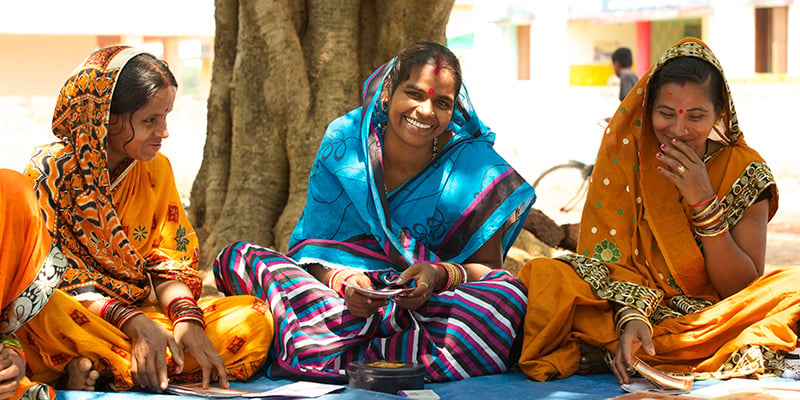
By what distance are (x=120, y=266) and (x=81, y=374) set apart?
1.48ft

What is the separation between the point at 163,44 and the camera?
963 inches

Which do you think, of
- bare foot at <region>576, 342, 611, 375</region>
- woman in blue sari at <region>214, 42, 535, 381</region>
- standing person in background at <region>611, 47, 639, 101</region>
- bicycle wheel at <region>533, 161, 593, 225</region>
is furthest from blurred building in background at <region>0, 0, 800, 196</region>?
bare foot at <region>576, 342, 611, 375</region>

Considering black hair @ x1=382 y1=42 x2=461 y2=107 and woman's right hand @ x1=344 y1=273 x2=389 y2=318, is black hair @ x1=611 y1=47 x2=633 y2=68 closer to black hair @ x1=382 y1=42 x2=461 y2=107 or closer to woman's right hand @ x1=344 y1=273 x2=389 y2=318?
black hair @ x1=382 y1=42 x2=461 y2=107

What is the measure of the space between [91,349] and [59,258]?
38 cm

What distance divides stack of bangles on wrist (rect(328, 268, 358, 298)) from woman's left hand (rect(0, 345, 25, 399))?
1251 mm

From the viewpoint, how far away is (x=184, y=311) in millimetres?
3449

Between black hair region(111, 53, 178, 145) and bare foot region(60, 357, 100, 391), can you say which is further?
black hair region(111, 53, 178, 145)

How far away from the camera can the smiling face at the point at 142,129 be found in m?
3.43

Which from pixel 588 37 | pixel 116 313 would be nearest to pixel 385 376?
pixel 116 313

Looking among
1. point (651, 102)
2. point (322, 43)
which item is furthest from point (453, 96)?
point (322, 43)

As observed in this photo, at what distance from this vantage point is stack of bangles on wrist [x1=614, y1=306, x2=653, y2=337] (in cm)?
344

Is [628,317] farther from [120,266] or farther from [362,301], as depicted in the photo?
[120,266]

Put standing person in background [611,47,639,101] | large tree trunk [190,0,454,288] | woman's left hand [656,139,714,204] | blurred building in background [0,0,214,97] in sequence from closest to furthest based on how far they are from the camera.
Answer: woman's left hand [656,139,714,204], large tree trunk [190,0,454,288], standing person in background [611,47,639,101], blurred building in background [0,0,214,97]

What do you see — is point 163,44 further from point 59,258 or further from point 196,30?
point 59,258
